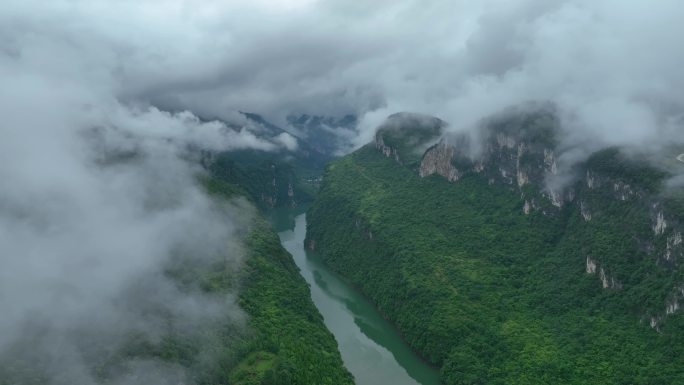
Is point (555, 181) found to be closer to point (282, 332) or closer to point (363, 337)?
point (363, 337)

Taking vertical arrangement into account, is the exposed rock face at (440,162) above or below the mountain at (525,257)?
above

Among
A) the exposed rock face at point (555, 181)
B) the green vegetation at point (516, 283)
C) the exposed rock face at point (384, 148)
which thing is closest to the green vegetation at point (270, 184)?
the exposed rock face at point (384, 148)

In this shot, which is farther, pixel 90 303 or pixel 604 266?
pixel 604 266

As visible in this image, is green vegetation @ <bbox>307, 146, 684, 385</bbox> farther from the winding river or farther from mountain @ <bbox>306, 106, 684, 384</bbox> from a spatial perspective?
the winding river

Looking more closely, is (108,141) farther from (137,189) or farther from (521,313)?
(521,313)

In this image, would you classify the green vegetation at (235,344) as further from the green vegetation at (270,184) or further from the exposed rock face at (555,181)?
the green vegetation at (270,184)

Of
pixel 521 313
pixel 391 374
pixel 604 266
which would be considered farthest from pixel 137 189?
pixel 604 266
